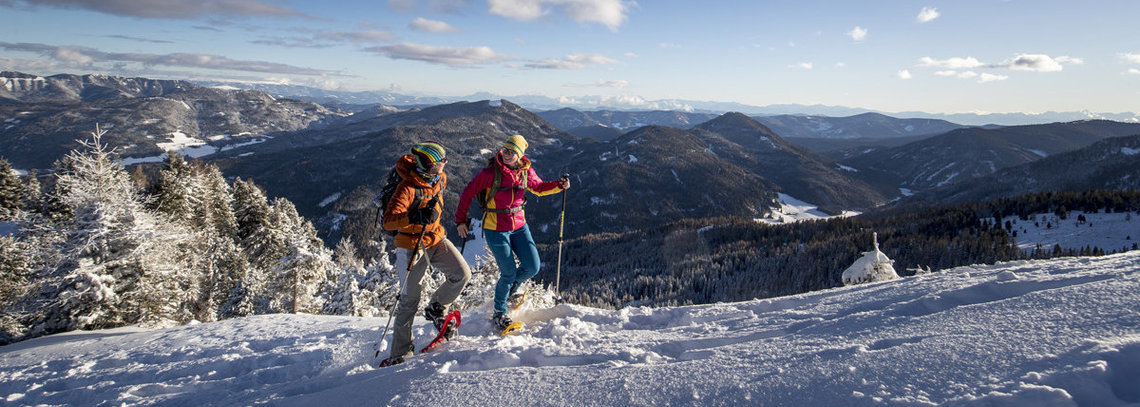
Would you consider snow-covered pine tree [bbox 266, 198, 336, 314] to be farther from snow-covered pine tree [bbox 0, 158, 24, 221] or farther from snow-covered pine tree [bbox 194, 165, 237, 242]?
snow-covered pine tree [bbox 0, 158, 24, 221]

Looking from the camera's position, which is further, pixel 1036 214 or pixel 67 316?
pixel 1036 214

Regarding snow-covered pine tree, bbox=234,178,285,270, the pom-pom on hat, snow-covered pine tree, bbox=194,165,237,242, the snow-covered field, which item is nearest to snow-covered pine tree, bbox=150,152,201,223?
snow-covered pine tree, bbox=194,165,237,242

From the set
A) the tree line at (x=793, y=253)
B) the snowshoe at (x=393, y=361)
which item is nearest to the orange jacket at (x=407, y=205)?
the snowshoe at (x=393, y=361)

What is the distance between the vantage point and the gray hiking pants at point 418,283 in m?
6.67

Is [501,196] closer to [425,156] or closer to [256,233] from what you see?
[425,156]

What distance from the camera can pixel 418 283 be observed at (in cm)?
672

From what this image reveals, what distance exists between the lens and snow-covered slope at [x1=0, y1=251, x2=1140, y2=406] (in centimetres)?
367

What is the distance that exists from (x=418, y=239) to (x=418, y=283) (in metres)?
0.70

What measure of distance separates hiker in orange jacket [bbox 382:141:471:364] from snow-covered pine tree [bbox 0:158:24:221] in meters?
42.7

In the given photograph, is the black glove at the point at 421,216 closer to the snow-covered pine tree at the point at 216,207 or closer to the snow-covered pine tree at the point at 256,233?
the snow-covered pine tree at the point at 216,207

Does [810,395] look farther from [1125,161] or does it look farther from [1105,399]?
[1125,161]

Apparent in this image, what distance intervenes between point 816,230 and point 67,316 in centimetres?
8206

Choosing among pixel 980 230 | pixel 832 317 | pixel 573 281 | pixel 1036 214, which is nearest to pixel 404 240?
pixel 832 317

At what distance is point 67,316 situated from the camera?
1340 centimetres
